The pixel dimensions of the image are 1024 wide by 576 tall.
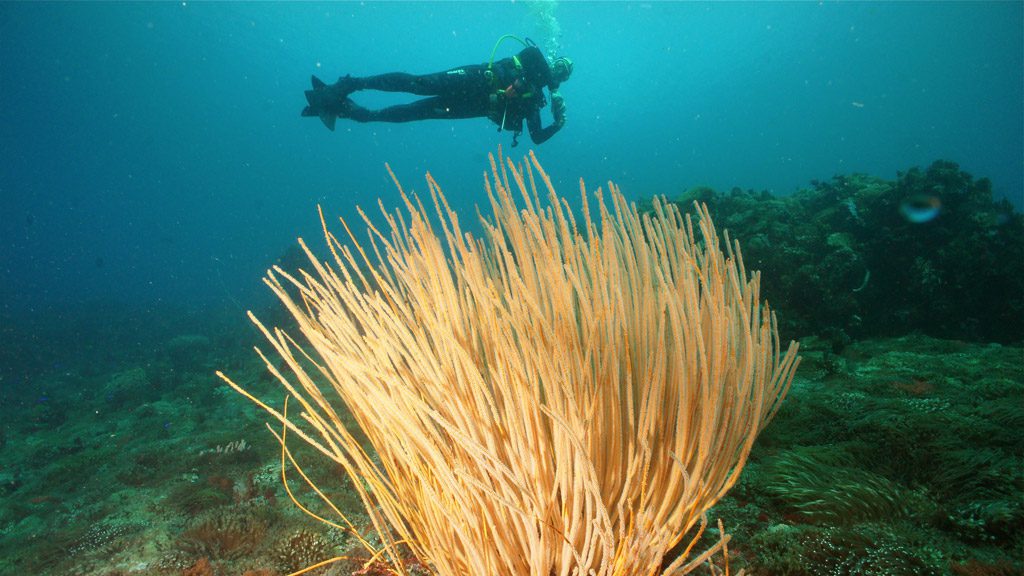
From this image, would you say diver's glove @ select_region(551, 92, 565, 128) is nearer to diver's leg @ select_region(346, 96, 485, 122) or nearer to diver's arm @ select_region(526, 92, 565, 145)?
diver's arm @ select_region(526, 92, 565, 145)

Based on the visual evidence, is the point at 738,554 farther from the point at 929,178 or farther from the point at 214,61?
the point at 214,61

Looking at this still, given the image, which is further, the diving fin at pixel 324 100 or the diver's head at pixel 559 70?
the diver's head at pixel 559 70

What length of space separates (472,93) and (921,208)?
25.0 feet

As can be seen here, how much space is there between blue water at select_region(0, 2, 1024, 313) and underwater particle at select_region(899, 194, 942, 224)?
2109 inches

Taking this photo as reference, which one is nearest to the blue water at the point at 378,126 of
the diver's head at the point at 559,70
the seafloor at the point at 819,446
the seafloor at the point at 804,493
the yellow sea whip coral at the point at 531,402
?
the diver's head at the point at 559,70

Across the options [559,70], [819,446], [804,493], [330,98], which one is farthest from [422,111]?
[804,493]

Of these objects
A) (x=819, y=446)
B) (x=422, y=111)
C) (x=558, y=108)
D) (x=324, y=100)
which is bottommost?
(x=819, y=446)

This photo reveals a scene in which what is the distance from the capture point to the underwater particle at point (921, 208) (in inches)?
256

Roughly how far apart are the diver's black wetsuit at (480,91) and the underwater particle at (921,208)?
5.90 m

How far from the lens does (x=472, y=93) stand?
727cm

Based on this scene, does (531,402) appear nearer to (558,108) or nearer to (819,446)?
(819,446)

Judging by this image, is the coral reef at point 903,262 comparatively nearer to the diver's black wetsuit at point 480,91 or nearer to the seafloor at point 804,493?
the seafloor at point 804,493

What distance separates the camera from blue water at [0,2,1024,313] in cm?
6925

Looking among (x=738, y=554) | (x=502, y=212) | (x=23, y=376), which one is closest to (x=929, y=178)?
(x=738, y=554)
